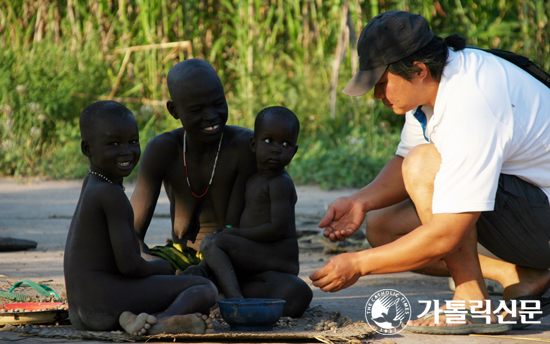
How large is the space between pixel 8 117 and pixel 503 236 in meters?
6.04

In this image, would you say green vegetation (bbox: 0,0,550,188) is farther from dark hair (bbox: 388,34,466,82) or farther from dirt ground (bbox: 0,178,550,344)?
dark hair (bbox: 388,34,466,82)

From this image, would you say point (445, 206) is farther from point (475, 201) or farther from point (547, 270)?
point (547, 270)

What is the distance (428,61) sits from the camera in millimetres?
2402

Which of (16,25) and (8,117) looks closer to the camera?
(8,117)

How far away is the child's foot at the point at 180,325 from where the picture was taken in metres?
2.14

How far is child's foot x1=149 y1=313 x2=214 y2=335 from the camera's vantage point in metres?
2.14

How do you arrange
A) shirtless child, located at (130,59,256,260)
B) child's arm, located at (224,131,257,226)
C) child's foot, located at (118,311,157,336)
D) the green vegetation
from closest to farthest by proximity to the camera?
child's foot, located at (118,311,157,336), shirtless child, located at (130,59,256,260), child's arm, located at (224,131,257,226), the green vegetation

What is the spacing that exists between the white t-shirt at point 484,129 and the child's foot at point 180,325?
0.92 m

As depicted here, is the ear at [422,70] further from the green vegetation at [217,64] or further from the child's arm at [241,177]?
the green vegetation at [217,64]

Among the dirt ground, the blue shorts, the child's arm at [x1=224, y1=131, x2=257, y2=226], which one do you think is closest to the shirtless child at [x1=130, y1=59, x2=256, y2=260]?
the child's arm at [x1=224, y1=131, x2=257, y2=226]

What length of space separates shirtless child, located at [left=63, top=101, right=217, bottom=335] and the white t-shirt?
0.99 metres

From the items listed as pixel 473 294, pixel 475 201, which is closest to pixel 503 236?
pixel 473 294

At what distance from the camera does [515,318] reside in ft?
8.16

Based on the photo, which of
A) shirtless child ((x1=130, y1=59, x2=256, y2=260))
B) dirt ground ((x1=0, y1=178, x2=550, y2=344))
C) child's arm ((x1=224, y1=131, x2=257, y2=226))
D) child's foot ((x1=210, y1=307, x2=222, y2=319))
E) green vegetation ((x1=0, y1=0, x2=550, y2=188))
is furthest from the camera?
green vegetation ((x1=0, y1=0, x2=550, y2=188))
